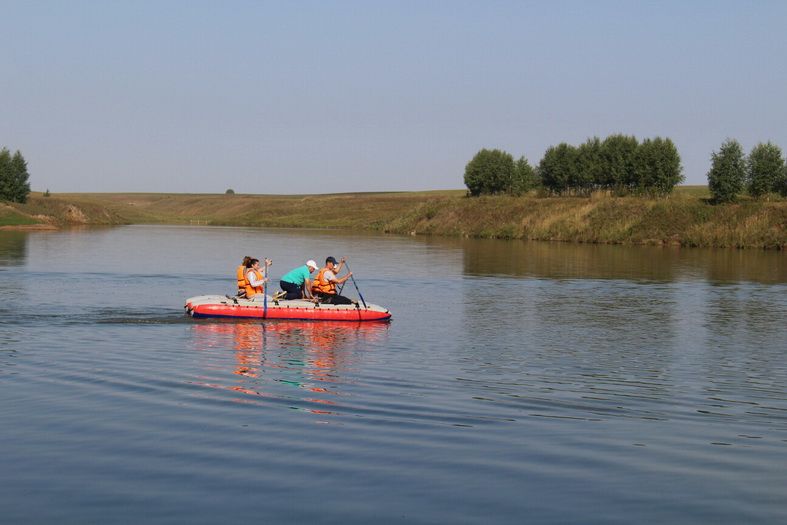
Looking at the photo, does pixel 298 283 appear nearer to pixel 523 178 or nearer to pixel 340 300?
pixel 340 300

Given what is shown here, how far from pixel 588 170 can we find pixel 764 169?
82.3ft

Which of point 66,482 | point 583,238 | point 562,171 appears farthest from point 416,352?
point 562,171

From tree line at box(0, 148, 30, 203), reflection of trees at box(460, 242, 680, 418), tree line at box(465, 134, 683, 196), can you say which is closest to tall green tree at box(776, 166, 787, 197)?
tree line at box(465, 134, 683, 196)

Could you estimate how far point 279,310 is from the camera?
30.4 meters

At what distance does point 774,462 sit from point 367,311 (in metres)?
18.2

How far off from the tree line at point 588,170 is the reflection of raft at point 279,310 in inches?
3493

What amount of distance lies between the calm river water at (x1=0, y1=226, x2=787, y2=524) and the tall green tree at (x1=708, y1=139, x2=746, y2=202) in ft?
226

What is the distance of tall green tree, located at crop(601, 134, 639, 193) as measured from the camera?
116875mm

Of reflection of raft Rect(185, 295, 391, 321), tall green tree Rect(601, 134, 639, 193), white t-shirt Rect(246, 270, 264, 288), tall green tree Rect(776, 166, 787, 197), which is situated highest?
tall green tree Rect(601, 134, 639, 193)

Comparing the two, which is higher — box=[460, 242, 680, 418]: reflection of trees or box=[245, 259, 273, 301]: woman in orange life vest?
box=[245, 259, 273, 301]: woman in orange life vest

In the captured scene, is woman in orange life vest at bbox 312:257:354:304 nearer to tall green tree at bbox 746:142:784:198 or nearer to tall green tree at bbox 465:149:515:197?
tall green tree at bbox 746:142:784:198

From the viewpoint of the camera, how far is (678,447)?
47.8 feet

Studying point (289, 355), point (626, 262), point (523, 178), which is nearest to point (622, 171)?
point (523, 178)

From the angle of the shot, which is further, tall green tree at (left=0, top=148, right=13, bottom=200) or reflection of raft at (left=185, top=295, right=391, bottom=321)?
tall green tree at (left=0, top=148, right=13, bottom=200)
